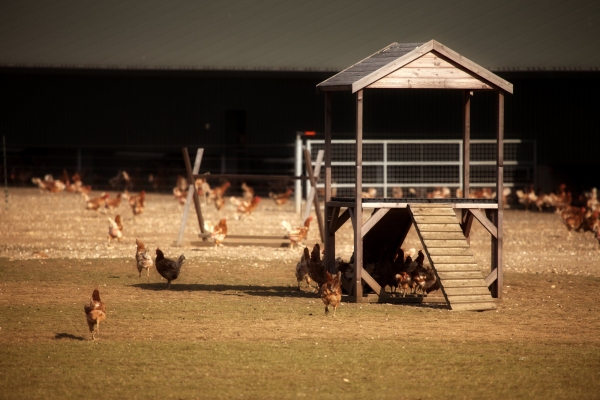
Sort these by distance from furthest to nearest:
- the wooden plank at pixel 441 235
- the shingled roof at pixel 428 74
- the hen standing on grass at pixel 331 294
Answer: the shingled roof at pixel 428 74
the wooden plank at pixel 441 235
the hen standing on grass at pixel 331 294

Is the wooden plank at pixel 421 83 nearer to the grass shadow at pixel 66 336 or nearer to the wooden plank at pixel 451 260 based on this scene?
the wooden plank at pixel 451 260

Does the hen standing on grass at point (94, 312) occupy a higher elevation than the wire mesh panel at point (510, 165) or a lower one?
lower

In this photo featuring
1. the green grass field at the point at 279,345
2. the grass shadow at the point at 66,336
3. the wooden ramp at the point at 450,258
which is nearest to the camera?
the green grass field at the point at 279,345

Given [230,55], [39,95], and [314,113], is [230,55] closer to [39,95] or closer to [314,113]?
[314,113]

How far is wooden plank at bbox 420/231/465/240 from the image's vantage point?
1151cm

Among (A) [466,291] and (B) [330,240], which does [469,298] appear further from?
(B) [330,240]

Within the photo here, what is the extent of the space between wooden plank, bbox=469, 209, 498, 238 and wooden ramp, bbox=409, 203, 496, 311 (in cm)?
30

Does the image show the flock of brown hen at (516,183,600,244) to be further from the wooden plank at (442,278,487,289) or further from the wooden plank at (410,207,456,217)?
the wooden plank at (442,278,487,289)

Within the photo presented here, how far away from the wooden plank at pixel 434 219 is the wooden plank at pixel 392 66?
6.21 feet

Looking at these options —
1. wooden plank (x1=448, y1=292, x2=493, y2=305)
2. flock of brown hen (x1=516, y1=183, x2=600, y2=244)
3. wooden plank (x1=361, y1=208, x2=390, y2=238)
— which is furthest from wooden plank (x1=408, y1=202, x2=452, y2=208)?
flock of brown hen (x1=516, y1=183, x2=600, y2=244)

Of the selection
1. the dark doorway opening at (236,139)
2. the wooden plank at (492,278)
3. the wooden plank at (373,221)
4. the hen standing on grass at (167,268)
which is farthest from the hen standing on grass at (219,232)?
the dark doorway opening at (236,139)

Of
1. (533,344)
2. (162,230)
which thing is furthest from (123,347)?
(162,230)

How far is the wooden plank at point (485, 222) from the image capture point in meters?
11.9

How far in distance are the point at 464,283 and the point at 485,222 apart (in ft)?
3.83
